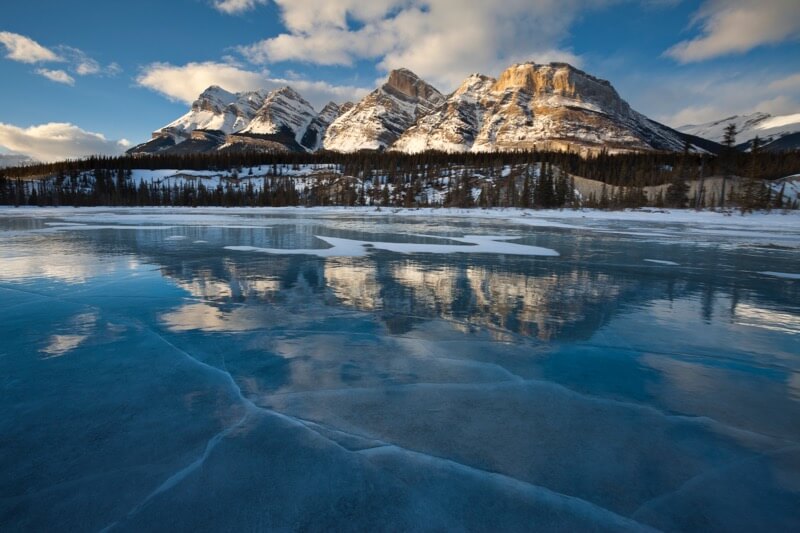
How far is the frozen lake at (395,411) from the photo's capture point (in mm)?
2416

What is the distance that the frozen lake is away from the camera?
2416mm

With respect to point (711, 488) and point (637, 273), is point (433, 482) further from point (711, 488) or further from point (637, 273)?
point (637, 273)

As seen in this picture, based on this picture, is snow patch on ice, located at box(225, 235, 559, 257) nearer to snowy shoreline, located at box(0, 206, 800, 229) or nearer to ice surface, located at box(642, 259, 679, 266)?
ice surface, located at box(642, 259, 679, 266)

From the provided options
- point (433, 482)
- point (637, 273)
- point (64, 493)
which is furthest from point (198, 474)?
point (637, 273)

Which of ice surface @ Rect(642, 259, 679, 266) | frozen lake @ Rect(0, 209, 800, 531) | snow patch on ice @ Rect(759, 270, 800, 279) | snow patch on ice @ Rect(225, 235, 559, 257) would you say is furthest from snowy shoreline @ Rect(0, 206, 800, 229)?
frozen lake @ Rect(0, 209, 800, 531)

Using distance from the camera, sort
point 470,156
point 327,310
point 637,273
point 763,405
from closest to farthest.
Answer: point 763,405, point 327,310, point 637,273, point 470,156

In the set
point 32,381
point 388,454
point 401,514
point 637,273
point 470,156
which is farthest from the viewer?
point 470,156

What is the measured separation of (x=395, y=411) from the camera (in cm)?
347

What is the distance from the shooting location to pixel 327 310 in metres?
6.62

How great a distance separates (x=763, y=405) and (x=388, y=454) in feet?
10.8

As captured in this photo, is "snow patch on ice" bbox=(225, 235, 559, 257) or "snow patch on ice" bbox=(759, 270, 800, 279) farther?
"snow patch on ice" bbox=(225, 235, 559, 257)

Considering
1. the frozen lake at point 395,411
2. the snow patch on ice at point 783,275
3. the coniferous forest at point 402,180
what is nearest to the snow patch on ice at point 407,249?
the snow patch on ice at point 783,275

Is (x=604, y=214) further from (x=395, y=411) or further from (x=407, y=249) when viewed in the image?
(x=395, y=411)

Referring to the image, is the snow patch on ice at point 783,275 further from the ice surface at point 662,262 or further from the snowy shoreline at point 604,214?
the snowy shoreline at point 604,214
